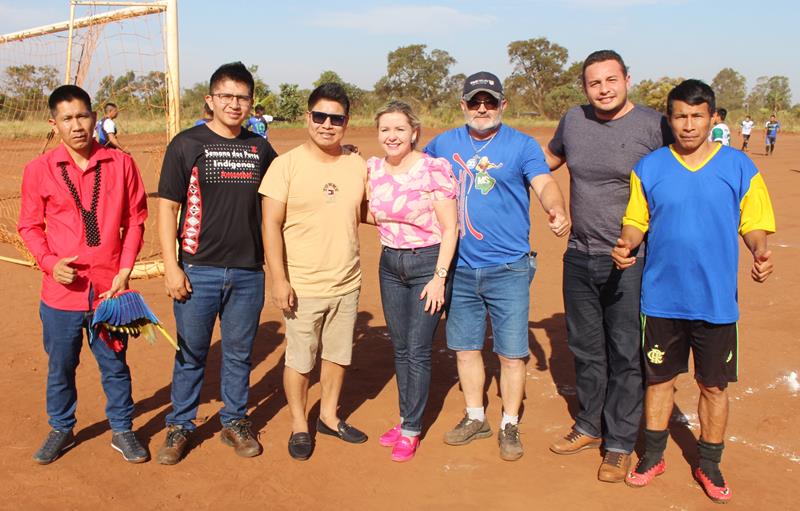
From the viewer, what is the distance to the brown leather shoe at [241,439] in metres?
4.08

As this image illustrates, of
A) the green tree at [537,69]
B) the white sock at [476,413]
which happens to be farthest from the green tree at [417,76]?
the white sock at [476,413]

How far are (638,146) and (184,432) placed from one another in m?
2.88

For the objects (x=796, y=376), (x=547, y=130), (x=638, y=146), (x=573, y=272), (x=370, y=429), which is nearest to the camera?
(x=638, y=146)

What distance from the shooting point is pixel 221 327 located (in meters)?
4.03

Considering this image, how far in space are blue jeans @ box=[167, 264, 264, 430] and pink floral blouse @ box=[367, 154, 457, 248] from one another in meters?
0.78

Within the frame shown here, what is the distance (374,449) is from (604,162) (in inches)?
80.8

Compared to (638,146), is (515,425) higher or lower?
lower

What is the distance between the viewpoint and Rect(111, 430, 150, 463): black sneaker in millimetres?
3973

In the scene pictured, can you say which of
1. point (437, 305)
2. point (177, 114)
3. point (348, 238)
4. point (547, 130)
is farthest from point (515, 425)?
point (547, 130)

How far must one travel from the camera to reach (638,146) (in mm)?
3686

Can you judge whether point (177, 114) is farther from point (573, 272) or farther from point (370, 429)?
point (573, 272)

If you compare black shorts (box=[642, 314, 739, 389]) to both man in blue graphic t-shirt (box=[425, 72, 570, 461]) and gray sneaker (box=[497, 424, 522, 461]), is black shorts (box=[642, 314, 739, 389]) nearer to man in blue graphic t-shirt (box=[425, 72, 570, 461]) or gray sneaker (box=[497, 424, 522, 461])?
man in blue graphic t-shirt (box=[425, 72, 570, 461])

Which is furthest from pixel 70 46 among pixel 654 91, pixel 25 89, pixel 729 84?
pixel 729 84

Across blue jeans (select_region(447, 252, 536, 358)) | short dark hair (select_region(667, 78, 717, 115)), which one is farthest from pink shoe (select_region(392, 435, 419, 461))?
short dark hair (select_region(667, 78, 717, 115))
